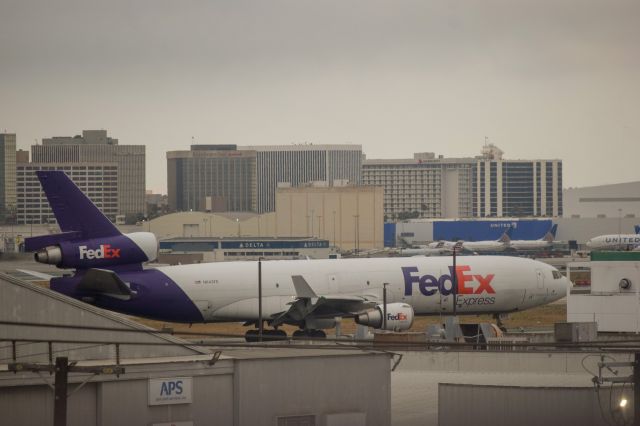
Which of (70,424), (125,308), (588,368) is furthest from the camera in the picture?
(125,308)

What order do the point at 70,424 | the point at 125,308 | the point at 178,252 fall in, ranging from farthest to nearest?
1. the point at 178,252
2. the point at 125,308
3. the point at 70,424

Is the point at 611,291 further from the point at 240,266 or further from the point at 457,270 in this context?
the point at 240,266

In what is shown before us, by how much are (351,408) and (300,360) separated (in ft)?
7.89

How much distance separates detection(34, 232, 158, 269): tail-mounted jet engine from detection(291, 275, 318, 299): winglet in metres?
7.48

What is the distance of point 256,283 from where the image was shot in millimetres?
67625

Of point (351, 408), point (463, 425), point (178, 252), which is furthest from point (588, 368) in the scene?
point (178, 252)

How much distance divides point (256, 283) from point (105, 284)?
337 inches

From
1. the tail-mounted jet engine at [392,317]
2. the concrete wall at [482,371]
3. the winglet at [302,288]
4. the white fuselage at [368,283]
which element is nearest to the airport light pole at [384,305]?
the tail-mounted jet engine at [392,317]

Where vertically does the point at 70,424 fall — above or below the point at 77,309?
below

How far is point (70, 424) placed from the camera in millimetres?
35625

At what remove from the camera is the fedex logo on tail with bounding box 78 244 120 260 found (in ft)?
206

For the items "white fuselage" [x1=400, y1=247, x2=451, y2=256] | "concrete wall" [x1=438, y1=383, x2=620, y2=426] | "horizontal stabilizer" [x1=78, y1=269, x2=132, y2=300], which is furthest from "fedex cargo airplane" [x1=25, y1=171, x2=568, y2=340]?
"white fuselage" [x1=400, y1=247, x2=451, y2=256]

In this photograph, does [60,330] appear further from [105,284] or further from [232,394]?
[105,284]

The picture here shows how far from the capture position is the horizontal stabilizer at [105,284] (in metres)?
62.2
